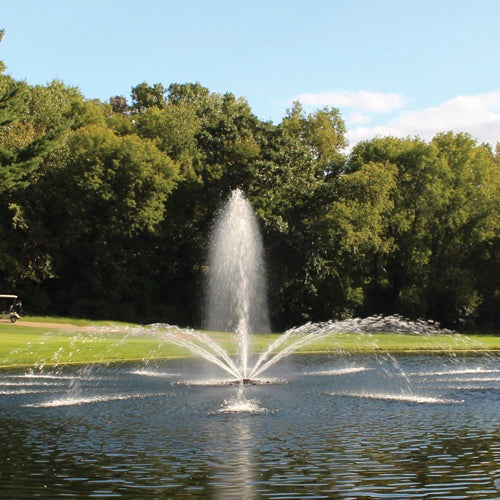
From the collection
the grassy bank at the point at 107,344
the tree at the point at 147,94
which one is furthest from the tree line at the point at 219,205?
the tree at the point at 147,94

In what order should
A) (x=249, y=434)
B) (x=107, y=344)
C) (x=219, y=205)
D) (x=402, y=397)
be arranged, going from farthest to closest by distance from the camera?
(x=219, y=205), (x=107, y=344), (x=402, y=397), (x=249, y=434)

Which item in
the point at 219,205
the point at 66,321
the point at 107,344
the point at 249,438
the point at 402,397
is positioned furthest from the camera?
the point at 219,205

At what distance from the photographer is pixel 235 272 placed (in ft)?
188

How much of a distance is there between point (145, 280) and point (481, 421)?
44.2 meters

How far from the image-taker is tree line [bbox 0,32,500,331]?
54.4 meters

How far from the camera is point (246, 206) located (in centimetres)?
5684

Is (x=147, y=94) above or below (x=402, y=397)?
above

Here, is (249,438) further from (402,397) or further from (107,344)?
(107,344)

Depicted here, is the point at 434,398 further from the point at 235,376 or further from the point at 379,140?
the point at 379,140

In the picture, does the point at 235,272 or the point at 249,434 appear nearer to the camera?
the point at 249,434

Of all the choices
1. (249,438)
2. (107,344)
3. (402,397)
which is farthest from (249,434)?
(107,344)

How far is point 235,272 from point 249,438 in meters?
43.0

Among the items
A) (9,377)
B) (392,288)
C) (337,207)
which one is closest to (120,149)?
(337,207)

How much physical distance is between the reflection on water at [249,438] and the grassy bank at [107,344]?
6127mm
